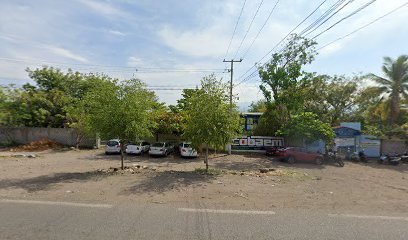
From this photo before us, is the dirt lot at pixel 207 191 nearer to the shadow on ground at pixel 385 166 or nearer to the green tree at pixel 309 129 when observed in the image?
the shadow on ground at pixel 385 166

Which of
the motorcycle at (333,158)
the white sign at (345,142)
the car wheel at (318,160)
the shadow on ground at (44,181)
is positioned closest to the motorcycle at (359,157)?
the white sign at (345,142)

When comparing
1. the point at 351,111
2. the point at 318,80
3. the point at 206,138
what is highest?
the point at 318,80

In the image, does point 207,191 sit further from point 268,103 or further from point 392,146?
point 392,146

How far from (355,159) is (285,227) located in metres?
21.4

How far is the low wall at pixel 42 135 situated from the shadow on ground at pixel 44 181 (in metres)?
17.8

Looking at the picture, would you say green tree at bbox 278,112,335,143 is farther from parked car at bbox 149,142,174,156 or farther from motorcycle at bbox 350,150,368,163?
parked car at bbox 149,142,174,156

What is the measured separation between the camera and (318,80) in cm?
2988

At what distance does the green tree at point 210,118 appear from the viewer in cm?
1386

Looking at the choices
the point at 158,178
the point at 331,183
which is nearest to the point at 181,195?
the point at 158,178

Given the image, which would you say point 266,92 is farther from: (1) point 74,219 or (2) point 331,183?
(1) point 74,219

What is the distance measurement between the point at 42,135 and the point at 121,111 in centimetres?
2214

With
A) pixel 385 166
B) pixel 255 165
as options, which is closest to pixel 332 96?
pixel 385 166

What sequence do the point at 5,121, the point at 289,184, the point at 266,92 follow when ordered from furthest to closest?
the point at 5,121 → the point at 266,92 → the point at 289,184

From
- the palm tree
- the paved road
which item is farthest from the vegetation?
the paved road
